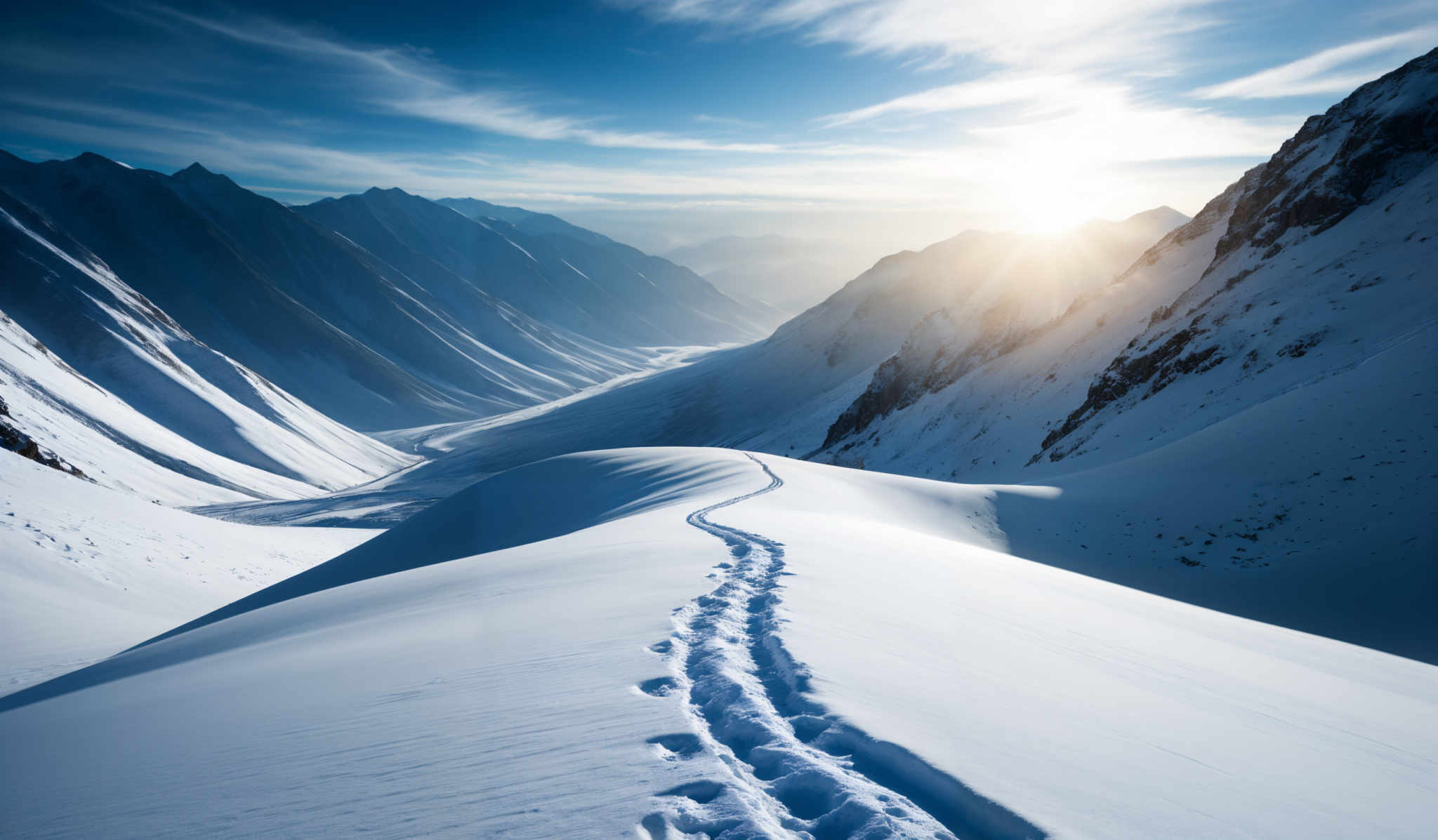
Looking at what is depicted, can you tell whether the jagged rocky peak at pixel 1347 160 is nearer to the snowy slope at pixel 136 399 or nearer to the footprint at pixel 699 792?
the footprint at pixel 699 792

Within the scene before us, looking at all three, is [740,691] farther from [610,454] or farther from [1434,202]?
[1434,202]

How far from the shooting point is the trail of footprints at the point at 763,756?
11.8ft

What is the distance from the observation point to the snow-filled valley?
13.6ft

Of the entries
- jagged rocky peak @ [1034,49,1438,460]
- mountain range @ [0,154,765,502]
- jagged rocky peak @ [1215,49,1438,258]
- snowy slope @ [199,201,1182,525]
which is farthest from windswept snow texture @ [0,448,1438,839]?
mountain range @ [0,154,765,502]

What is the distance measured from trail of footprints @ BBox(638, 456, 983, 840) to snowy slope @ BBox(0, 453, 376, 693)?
54.3 feet

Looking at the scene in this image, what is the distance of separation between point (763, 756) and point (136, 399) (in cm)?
10669

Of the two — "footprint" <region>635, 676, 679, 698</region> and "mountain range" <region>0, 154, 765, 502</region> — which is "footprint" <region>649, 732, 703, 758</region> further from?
"mountain range" <region>0, 154, 765, 502</region>

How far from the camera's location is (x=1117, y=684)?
254 inches

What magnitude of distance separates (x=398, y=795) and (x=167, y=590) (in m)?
26.3

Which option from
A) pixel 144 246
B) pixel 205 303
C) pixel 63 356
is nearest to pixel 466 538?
pixel 63 356

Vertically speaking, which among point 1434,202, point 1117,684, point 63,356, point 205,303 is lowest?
point 1117,684

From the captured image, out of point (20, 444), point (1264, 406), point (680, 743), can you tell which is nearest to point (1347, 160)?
point (1264, 406)

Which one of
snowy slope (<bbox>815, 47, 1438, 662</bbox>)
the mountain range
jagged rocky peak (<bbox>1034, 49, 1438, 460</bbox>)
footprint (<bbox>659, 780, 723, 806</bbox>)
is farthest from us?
the mountain range

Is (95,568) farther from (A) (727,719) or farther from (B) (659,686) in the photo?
(A) (727,719)
